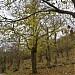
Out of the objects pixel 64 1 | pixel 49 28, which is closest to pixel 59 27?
pixel 49 28

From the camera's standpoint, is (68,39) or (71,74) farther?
(68,39)

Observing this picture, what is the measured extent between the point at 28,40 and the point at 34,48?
1.33m

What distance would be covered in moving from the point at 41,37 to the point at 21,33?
2511 millimetres

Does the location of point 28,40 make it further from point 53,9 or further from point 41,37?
point 53,9

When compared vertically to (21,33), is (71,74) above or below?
below

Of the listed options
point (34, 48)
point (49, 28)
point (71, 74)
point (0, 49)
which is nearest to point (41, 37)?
point (34, 48)

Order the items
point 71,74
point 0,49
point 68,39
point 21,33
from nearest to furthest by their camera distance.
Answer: point 71,74 → point 21,33 → point 68,39 → point 0,49

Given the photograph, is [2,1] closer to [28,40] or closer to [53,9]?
[53,9]

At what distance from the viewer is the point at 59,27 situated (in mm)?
30031

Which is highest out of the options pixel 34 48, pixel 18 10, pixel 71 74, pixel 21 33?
pixel 18 10

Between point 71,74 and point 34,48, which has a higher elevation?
point 34,48

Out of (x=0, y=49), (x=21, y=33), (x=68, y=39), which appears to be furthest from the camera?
(x=0, y=49)

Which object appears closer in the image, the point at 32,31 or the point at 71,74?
the point at 71,74

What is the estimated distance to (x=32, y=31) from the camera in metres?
27.4
